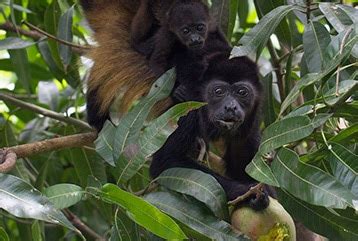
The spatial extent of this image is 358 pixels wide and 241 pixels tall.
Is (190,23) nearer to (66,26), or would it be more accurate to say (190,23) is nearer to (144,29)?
(144,29)

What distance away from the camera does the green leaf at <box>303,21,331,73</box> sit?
3.66m

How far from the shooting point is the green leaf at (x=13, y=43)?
4.89 meters

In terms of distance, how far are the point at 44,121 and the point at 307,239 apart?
2642 millimetres

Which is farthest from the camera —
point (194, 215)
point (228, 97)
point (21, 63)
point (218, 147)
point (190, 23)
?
point (21, 63)

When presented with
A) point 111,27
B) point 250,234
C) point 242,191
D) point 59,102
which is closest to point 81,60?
point 111,27

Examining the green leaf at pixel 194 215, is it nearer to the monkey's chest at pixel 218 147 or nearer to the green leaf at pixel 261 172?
the green leaf at pixel 261 172

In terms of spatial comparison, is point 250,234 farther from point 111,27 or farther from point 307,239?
point 111,27

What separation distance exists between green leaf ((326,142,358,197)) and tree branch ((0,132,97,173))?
157 centimetres

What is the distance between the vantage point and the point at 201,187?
328 cm

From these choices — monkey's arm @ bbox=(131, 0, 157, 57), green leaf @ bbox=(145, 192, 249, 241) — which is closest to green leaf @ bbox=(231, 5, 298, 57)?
green leaf @ bbox=(145, 192, 249, 241)

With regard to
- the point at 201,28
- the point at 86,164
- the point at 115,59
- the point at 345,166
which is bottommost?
the point at 86,164

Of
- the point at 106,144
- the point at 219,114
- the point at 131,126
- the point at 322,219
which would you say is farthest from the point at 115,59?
the point at 322,219

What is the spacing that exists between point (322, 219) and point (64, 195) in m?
1.09

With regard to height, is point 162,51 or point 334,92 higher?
point 334,92
